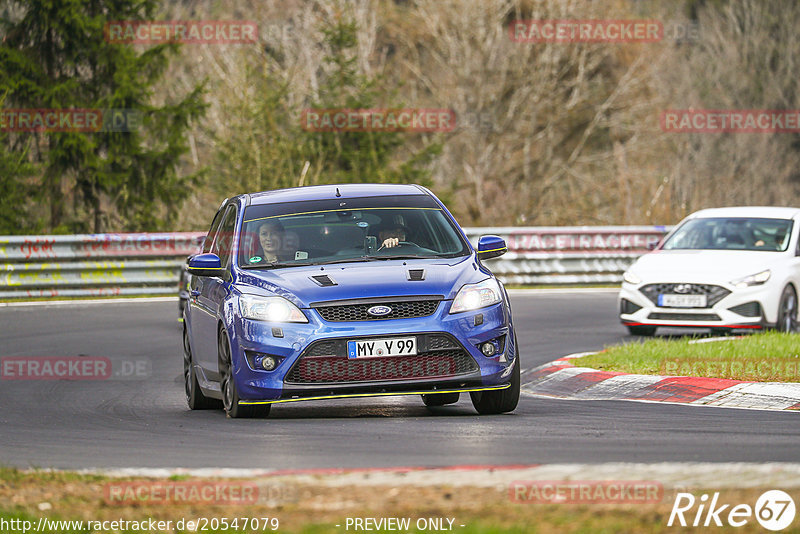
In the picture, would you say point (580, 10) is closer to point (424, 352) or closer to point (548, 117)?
point (548, 117)

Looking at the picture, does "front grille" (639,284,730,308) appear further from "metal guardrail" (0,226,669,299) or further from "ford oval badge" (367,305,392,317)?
"ford oval badge" (367,305,392,317)

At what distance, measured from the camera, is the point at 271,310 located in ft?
32.3

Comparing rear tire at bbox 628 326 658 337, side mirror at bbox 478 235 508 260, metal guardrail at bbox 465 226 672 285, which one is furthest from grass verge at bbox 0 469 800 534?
metal guardrail at bbox 465 226 672 285

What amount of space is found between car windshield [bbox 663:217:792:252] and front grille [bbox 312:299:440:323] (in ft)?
29.7

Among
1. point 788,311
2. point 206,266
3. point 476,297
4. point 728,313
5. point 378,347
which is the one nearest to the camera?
point 378,347

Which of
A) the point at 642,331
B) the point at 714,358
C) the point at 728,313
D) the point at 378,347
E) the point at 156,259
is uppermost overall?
the point at 378,347

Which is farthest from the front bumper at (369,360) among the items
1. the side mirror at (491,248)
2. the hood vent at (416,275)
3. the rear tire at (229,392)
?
the side mirror at (491,248)

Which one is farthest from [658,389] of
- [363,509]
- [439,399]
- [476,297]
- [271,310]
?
[363,509]

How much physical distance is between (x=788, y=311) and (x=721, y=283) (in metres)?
1.11

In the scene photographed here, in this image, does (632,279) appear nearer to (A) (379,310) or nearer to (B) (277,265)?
(B) (277,265)

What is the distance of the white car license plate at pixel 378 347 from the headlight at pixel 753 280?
7.97m

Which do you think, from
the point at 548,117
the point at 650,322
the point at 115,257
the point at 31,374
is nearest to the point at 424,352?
the point at 31,374

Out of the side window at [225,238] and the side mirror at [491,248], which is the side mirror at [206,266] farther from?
the side mirror at [491,248]

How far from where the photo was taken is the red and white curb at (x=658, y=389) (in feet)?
35.8
